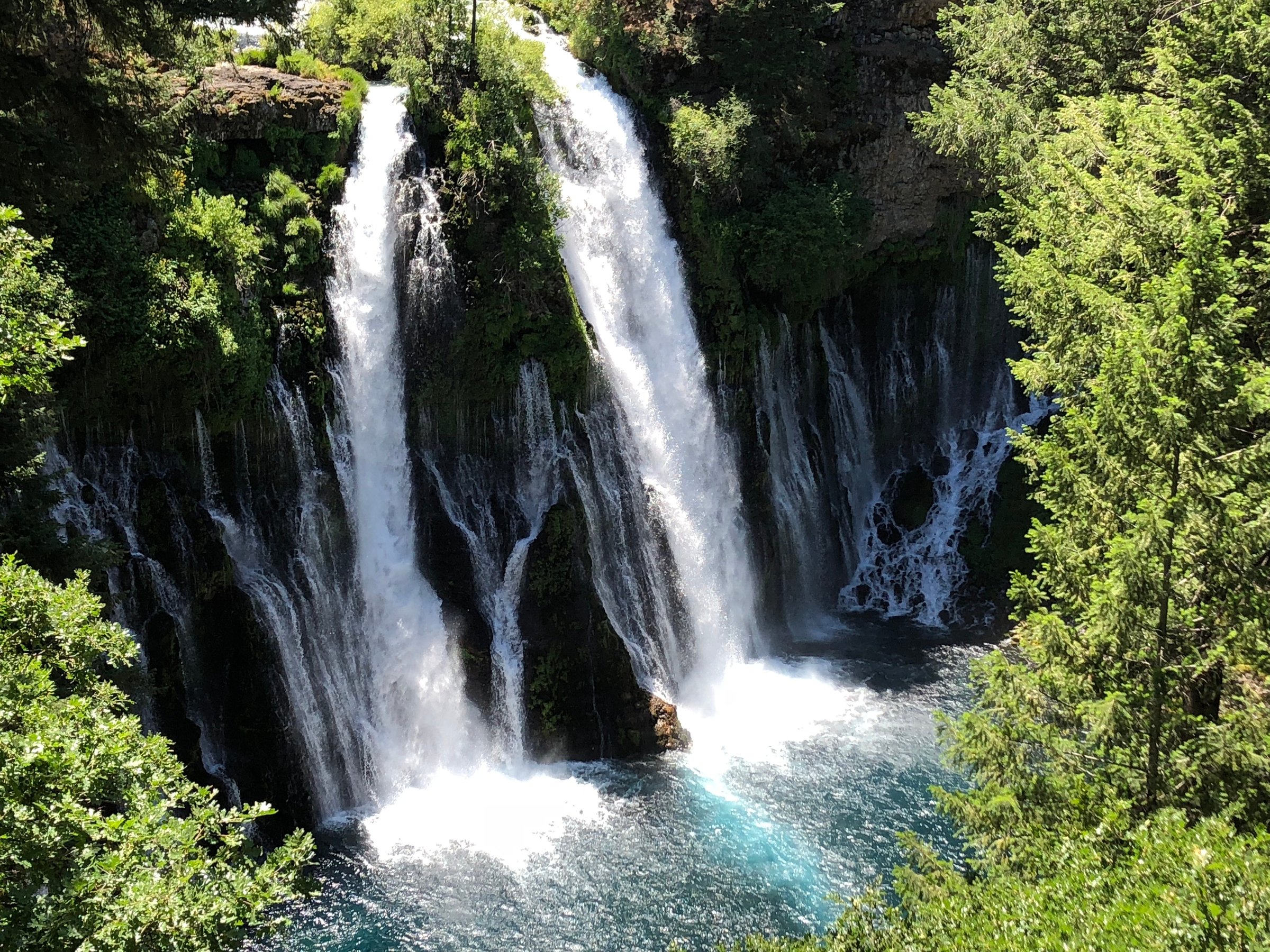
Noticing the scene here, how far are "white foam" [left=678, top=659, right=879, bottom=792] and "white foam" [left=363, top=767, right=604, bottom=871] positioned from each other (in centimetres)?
262

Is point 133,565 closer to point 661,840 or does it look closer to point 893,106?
point 661,840

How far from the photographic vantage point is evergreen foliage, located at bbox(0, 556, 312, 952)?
6090mm

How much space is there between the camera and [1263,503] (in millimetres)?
9125

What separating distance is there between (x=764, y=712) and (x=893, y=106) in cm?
1717

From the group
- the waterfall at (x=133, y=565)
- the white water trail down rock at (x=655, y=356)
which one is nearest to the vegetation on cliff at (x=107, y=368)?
the waterfall at (x=133, y=565)

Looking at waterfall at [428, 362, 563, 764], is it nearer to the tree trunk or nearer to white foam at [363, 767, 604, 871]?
white foam at [363, 767, 604, 871]

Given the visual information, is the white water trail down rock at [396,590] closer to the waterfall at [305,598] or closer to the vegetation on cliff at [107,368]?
the waterfall at [305,598]

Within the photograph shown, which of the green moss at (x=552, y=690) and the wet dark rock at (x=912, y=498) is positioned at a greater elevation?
the wet dark rock at (x=912, y=498)

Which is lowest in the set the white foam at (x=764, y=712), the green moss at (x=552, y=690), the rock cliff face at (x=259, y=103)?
the white foam at (x=764, y=712)

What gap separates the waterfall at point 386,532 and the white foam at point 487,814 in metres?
0.65

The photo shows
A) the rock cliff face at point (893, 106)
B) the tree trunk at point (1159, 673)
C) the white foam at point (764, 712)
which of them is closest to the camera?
the tree trunk at point (1159, 673)

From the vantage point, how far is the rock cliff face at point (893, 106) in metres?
26.1

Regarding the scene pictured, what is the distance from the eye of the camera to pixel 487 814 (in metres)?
Answer: 16.5

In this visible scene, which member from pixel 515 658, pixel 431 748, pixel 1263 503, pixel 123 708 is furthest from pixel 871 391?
pixel 123 708
